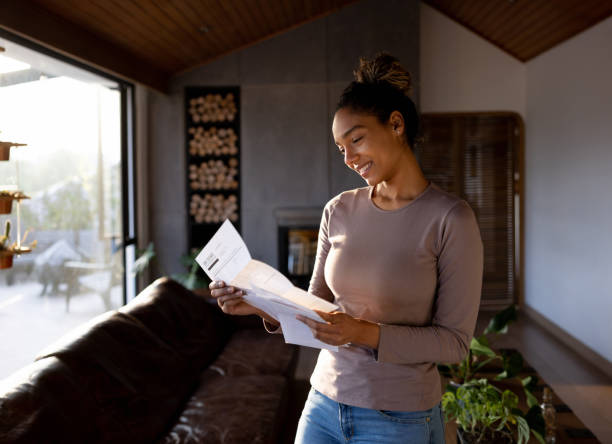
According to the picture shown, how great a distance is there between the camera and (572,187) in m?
4.75

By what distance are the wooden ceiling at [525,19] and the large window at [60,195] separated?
3464 mm

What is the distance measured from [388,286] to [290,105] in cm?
430

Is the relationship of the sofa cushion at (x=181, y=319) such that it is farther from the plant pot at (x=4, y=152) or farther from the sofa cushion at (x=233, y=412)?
the plant pot at (x=4, y=152)

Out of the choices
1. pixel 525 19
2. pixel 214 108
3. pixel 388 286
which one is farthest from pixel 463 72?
pixel 388 286

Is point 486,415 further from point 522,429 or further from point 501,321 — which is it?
point 501,321

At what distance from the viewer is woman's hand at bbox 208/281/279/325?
1.21 meters

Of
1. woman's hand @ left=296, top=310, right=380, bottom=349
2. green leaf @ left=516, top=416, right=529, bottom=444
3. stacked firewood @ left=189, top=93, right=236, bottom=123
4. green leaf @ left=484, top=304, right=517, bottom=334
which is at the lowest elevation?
green leaf @ left=516, top=416, right=529, bottom=444

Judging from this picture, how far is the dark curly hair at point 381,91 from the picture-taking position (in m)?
1.20

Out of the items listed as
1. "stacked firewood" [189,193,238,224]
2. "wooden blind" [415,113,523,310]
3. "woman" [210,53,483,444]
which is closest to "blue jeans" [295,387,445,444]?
"woman" [210,53,483,444]

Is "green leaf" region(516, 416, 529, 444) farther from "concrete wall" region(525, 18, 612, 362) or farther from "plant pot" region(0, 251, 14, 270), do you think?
"concrete wall" region(525, 18, 612, 362)

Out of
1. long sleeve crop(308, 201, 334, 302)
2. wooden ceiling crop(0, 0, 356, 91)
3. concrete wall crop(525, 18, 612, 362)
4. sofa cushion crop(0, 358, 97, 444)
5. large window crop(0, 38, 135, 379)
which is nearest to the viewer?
long sleeve crop(308, 201, 334, 302)

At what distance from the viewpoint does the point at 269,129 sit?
5.23 m

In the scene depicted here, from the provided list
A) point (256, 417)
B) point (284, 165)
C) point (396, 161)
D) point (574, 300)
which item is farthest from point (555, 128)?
point (396, 161)

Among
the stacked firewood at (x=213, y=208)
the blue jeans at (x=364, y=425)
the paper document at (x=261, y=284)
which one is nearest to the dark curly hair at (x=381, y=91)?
the paper document at (x=261, y=284)
